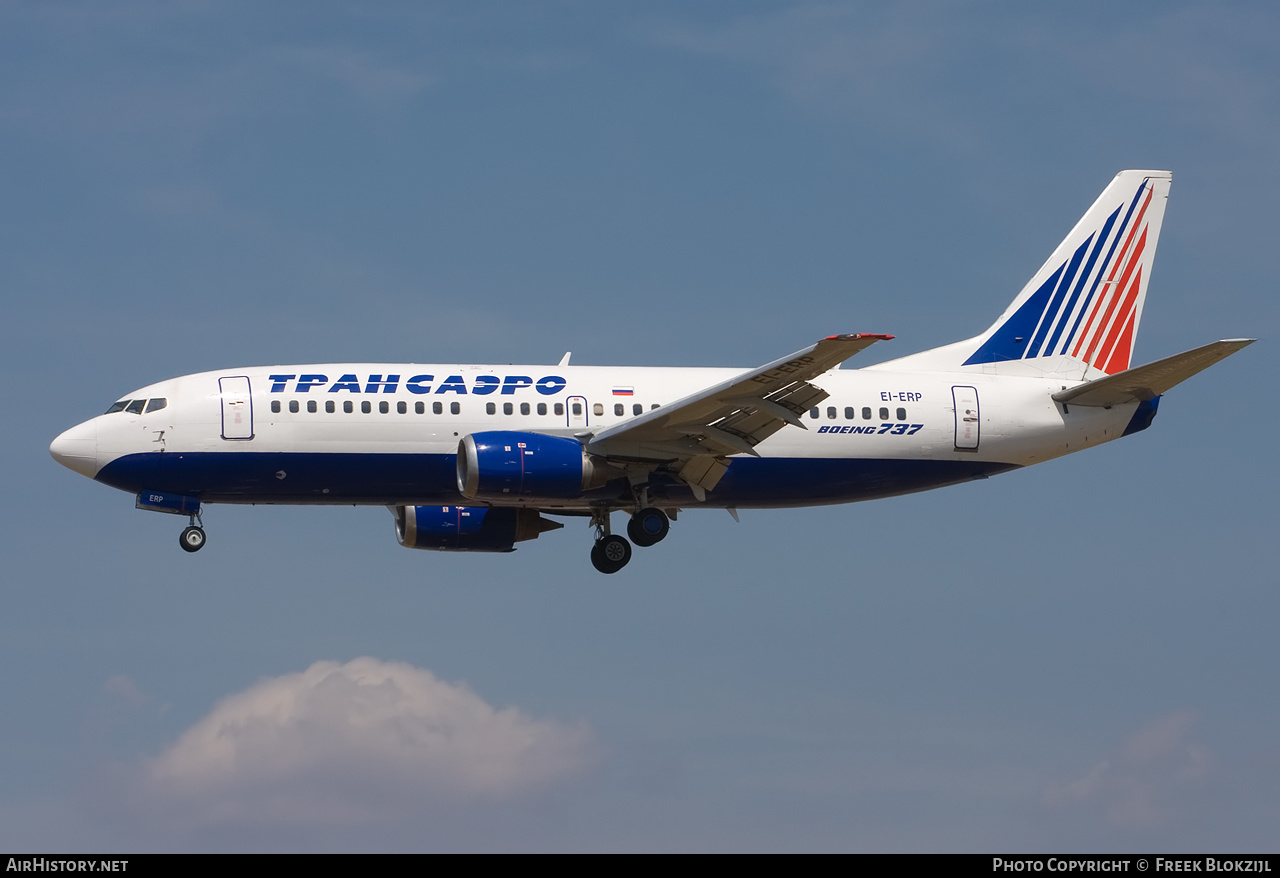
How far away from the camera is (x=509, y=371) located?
152ft

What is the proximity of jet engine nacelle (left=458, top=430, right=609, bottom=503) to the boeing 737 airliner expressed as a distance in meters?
0.04

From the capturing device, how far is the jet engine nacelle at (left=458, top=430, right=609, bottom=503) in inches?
1682

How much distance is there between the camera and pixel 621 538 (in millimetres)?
47469

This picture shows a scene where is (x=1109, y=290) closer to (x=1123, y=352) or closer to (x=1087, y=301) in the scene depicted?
(x=1087, y=301)

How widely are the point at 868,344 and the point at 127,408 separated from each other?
18683 mm

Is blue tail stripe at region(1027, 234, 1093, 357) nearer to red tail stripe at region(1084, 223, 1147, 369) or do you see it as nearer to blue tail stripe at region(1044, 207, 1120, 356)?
blue tail stripe at region(1044, 207, 1120, 356)

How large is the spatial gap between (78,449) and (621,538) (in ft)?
45.0

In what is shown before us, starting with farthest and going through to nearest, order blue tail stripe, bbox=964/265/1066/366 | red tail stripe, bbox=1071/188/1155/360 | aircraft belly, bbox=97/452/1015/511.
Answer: red tail stripe, bbox=1071/188/1155/360, blue tail stripe, bbox=964/265/1066/366, aircraft belly, bbox=97/452/1015/511

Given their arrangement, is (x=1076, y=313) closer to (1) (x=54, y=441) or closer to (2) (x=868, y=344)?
(2) (x=868, y=344)

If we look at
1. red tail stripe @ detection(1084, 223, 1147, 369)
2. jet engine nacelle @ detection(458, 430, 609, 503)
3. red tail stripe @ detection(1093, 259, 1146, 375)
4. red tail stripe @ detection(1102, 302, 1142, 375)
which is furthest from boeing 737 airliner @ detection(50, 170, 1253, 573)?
red tail stripe @ detection(1102, 302, 1142, 375)

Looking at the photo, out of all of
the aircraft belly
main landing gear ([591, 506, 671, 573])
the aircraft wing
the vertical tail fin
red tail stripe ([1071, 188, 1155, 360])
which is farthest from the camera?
red tail stripe ([1071, 188, 1155, 360])
